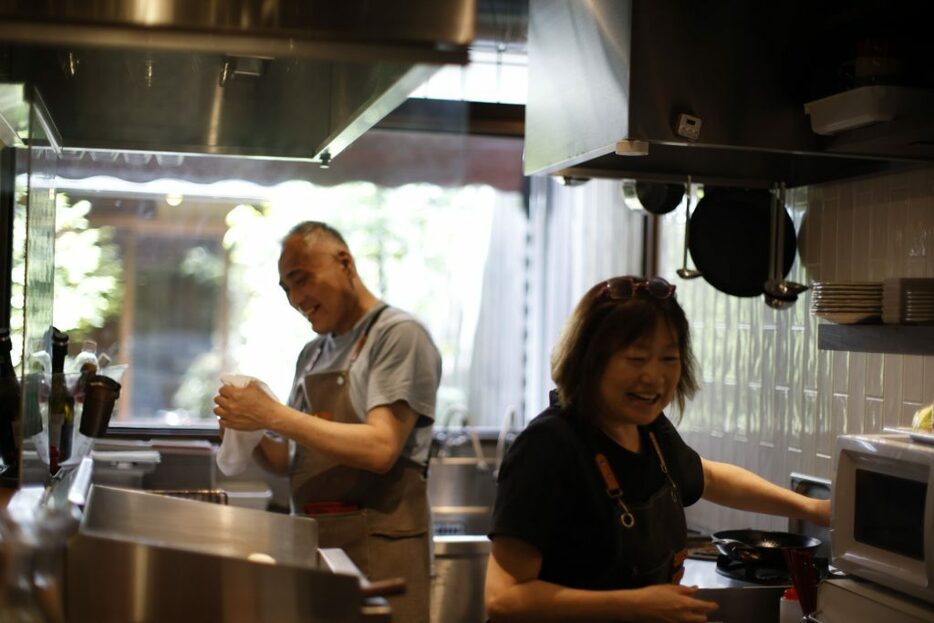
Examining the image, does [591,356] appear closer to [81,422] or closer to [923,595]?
[923,595]

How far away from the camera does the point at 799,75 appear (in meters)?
2.43

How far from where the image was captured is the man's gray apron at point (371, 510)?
2.64m

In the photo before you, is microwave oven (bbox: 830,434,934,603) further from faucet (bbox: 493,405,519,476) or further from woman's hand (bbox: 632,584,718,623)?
faucet (bbox: 493,405,519,476)

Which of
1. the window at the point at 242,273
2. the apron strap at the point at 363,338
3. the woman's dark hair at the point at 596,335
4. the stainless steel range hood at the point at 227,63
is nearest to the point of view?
the stainless steel range hood at the point at 227,63

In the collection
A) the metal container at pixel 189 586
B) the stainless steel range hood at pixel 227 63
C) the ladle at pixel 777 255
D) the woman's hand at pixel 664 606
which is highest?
the stainless steel range hood at pixel 227 63

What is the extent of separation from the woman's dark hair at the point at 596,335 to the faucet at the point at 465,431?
2.15 m

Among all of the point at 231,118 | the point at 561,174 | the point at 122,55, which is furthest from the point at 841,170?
the point at 122,55

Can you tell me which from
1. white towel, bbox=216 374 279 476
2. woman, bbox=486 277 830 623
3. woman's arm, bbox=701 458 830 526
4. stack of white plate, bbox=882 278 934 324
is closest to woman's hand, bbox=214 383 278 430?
white towel, bbox=216 374 279 476

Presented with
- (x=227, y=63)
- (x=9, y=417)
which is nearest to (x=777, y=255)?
(x=227, y=63)

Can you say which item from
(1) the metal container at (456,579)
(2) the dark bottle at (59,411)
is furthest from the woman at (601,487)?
(1) the metal container at (456,579)

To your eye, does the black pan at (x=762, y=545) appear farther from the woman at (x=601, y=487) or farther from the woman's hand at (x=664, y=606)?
the woman's hand at (x=664, y=606)

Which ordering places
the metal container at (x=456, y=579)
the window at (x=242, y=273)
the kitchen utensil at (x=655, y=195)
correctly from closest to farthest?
the kitchen utensil at (x=655, y=195) < the metal container at (x=456, y=579) < the window at (x=242, y=273)

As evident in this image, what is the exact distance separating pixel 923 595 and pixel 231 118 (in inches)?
57.6

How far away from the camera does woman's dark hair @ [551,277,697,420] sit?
2.00 metres
